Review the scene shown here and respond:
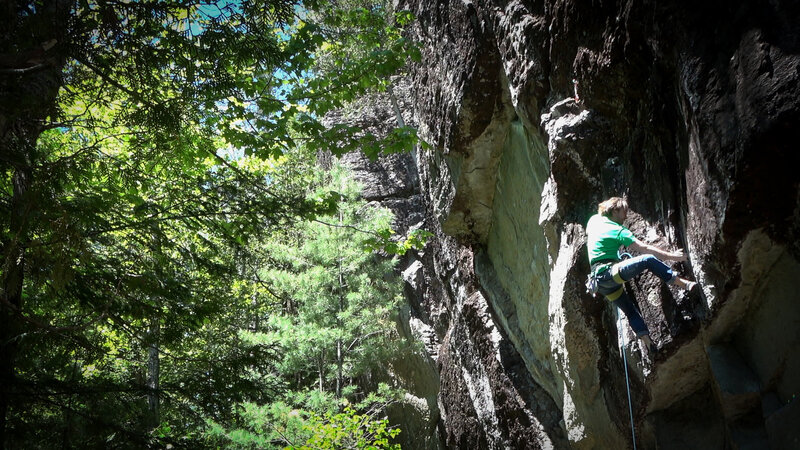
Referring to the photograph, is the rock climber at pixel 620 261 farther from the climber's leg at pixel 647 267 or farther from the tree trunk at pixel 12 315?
the tree trunk at pixel 12 315

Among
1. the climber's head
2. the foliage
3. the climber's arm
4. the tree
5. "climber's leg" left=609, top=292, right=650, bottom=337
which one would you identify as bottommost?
"climber's leg" left=609, top=292, right=650, bottom=337

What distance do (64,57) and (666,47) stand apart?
451 cm

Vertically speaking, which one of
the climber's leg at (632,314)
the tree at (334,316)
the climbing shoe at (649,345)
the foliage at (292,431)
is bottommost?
the climbing shoe at (649,345)

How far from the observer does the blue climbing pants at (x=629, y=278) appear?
4945mm

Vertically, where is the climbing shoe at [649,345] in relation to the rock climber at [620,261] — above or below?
below

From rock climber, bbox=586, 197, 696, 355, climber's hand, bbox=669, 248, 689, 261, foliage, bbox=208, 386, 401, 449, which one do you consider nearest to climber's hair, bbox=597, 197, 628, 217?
rock climber, bbox=586, 197, 696, 355

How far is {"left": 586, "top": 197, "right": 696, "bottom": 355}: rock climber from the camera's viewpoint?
4.97m

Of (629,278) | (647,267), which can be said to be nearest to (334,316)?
(629,278)

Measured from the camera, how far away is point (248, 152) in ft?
23.0

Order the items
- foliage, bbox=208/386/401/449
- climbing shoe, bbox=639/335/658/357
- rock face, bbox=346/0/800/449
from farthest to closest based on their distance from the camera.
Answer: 1. foliage, bbox=208/386/401/449
2. climbing shoe, bbox=639/335/658/357
3. rock face, bbox=346/0/800/449

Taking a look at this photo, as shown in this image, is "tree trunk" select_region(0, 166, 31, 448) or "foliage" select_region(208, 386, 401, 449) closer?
"tree trunk" select_region(0, 166, 31, 448)

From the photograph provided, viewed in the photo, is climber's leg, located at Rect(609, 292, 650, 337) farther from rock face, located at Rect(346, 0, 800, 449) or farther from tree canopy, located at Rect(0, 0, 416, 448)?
tree canopy, located at Rect(0, 0, 416, 448)

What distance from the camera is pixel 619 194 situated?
5848mm

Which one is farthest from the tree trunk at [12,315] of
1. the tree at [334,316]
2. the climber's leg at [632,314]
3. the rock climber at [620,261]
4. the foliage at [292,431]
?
the tree at [334,316]
